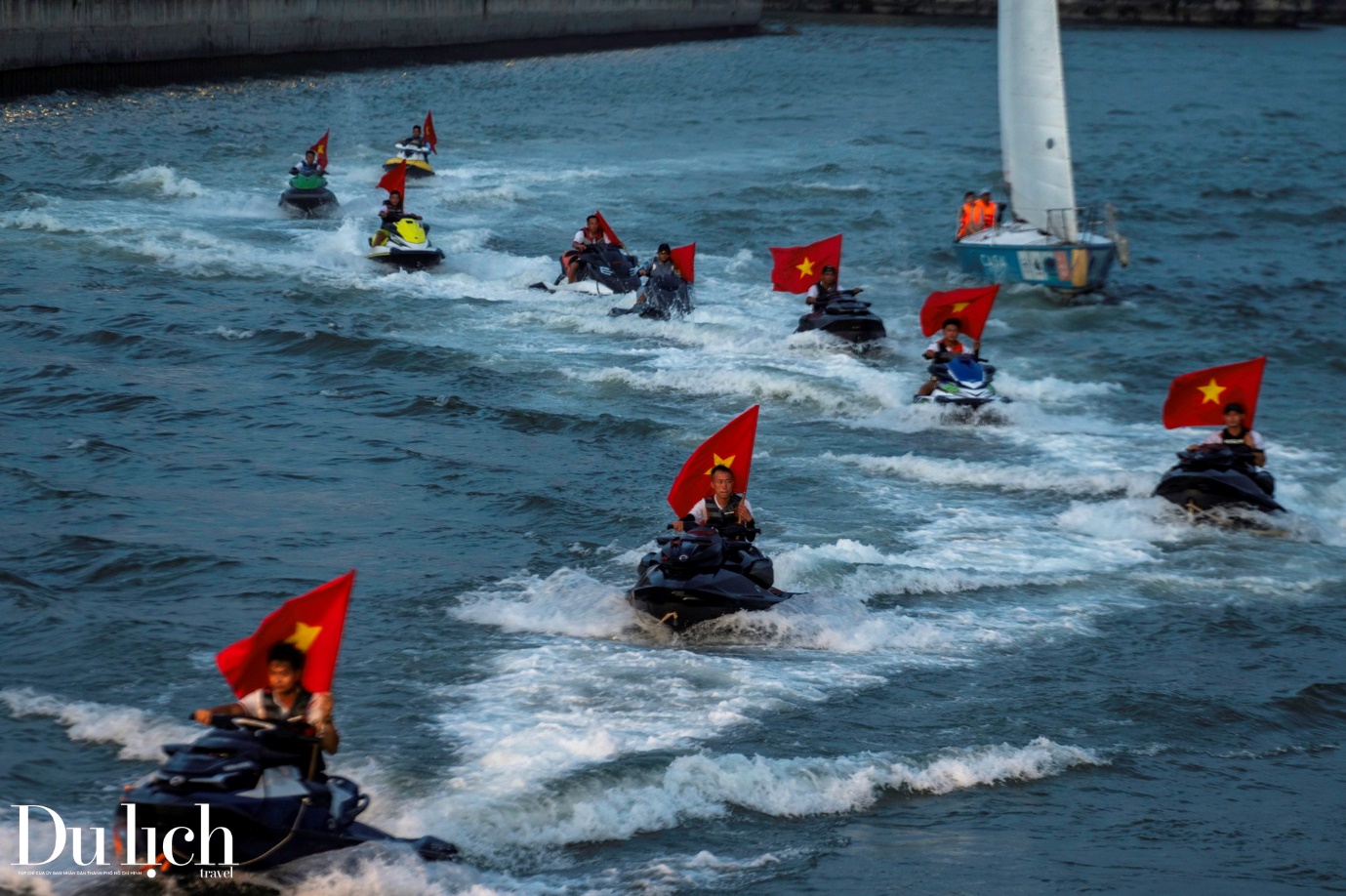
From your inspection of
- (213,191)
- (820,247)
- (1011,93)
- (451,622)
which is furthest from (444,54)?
(451,622)

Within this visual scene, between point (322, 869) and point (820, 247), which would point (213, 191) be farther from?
point (322, 869)

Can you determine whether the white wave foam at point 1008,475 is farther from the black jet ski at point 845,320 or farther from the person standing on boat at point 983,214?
the person standing on boat at point 983,214

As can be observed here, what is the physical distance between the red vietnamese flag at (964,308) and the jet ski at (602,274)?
25.5 feet

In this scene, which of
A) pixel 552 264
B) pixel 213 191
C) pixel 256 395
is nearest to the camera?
pixel 256 395

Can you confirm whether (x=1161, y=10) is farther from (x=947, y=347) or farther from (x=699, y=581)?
(x=699, y=581)

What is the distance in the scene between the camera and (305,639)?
9273mm

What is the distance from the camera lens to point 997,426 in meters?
22.0

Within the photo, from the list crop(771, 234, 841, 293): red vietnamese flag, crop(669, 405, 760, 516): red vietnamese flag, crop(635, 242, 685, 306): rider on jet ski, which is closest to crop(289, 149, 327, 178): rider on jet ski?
crop(635, 242, 685, 306): rider on jet ski

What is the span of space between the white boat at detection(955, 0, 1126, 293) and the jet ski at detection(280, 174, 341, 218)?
13235 millimetres

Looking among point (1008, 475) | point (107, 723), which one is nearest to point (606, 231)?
point (1008, 475)

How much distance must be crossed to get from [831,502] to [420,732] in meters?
7.37

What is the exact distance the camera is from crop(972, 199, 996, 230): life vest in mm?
32875

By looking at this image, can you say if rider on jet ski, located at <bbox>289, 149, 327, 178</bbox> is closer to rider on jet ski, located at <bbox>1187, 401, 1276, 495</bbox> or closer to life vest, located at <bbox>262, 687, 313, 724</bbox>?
rider on jet ski, located at <bbox>1187, 401, 1276, 495</bbox>

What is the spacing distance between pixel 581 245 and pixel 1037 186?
30.6 ft
